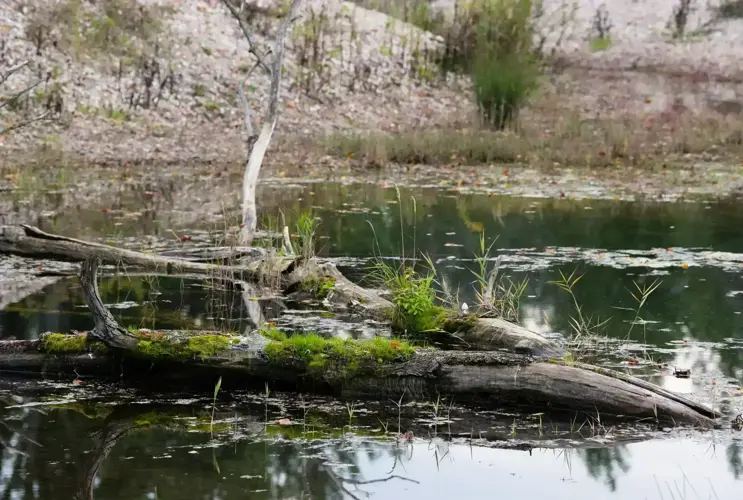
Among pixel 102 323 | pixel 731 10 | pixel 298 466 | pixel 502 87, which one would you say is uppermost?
pixel 731 10

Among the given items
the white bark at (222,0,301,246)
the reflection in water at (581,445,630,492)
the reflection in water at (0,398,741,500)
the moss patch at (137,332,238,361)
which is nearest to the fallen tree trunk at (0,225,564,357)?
the white bark at (222,0,301,246)

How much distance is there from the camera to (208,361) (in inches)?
273

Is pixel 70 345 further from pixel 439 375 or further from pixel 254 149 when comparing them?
pixel 254 149

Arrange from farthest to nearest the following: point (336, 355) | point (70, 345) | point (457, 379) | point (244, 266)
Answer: point (244, 266), point (70, 345), point (336, 355), point (457, 379)

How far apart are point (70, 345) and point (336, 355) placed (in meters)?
1.78

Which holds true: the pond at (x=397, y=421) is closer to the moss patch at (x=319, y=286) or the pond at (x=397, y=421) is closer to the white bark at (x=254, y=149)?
the moss patch at (x=319, y=286)

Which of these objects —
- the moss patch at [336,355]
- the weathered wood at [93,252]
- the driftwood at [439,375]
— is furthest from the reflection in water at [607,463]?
the weathered wood at [93,252]

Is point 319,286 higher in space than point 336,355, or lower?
lower

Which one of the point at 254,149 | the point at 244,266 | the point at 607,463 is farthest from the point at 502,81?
the point at 607,463

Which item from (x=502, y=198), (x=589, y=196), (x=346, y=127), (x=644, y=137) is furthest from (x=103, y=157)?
(x=644, y=137)

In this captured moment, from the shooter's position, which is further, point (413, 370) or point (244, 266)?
point (244, 266)

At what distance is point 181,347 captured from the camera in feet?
22.9

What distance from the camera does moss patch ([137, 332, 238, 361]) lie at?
22.8ft

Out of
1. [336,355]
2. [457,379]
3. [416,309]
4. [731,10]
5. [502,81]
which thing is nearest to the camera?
[457,379]
